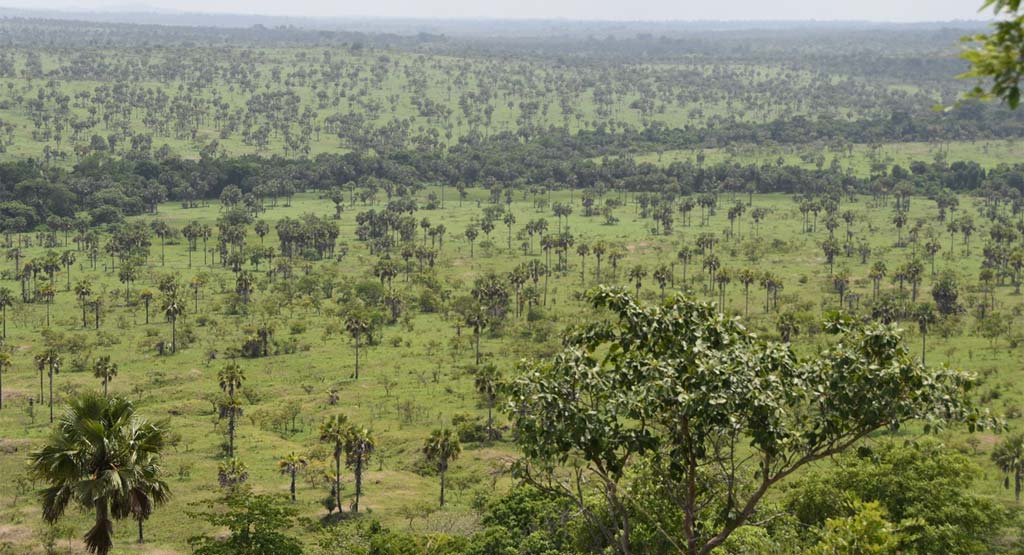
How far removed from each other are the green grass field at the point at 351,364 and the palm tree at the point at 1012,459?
152 centimetres

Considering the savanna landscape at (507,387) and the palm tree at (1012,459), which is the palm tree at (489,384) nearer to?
the savanna landscape at (507,387)

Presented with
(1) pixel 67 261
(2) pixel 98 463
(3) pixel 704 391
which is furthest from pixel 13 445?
(1) pixel 67 261

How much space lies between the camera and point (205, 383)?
9950 cm

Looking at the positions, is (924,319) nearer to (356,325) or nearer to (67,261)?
(356,325)

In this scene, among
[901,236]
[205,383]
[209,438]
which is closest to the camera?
[209,438]

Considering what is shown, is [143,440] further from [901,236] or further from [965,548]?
[901,236]

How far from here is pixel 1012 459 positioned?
208 ft

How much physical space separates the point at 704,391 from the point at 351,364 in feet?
299

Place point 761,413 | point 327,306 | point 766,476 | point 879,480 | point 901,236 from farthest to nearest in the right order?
point 901,236
point 327,306
point 879,480
point 766,476
point 761,413

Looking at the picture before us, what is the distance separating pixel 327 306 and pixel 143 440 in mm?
109370

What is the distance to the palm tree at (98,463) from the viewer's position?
24.0 m

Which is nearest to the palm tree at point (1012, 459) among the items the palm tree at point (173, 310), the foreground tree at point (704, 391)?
the foreground tree at point (704, 391)

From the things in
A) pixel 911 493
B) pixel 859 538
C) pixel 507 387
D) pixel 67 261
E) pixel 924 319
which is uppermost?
pixel 507 387

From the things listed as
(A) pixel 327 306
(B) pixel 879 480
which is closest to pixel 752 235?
(A) pixel 327 306
